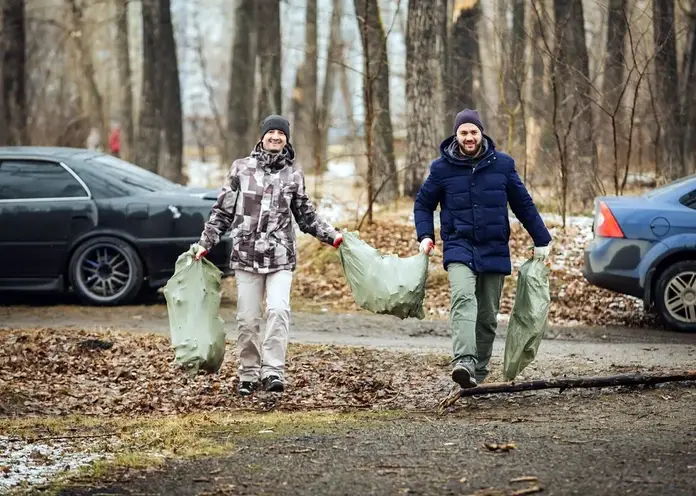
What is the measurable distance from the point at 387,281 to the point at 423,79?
10.6m

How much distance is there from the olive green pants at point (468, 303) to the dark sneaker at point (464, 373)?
4 centimetres

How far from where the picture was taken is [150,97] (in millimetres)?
23547

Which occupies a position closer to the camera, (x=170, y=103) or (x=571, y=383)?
(x=571, y=383)

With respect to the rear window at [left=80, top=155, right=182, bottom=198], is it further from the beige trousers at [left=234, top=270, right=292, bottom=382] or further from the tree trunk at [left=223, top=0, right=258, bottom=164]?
the tree trunk at [left=223, top=0, right=258, bottom=164]

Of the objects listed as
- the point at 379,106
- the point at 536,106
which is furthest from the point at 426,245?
the point at 536,106

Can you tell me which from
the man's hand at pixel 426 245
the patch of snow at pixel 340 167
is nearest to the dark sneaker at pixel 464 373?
the man's hand at pixel 426 245

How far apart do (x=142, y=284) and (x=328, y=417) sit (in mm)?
6298

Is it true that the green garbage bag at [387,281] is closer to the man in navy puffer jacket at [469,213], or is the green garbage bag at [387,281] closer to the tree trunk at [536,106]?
the man in navy puffer jacket at [469,213]

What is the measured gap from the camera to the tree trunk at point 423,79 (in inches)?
740

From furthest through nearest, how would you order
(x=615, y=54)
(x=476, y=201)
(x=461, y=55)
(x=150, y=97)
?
(x=150, y=97) < (x=461, y=55) < (x=615, y=54) < (x=476, y=201)

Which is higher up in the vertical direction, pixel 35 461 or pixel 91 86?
pixel 91 86

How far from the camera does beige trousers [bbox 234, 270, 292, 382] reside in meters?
8.50

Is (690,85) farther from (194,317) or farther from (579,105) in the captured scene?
(194,317)

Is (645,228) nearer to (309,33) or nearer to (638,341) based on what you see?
(638,341)
